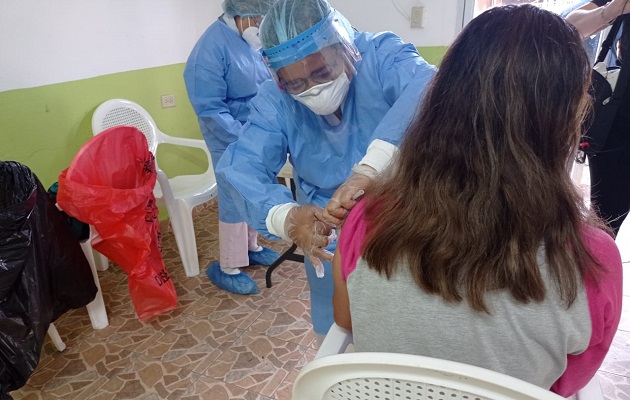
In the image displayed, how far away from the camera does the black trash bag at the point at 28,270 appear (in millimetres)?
1452

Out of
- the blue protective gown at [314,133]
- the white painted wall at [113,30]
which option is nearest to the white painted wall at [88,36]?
the white painted wall at [113,30]

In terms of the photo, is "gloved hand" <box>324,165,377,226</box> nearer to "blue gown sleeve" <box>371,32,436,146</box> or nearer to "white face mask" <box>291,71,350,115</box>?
"blue gown sleeve" <box>371,32,436,146</box>

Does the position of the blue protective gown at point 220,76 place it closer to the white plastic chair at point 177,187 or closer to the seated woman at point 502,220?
the white plastic chair at point 177,187

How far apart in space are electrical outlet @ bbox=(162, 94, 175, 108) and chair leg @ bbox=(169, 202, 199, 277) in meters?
0.85

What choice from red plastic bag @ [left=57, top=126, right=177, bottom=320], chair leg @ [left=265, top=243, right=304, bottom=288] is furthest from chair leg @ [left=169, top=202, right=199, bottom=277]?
chair leg @ [left=265, top=243, right=304, bottom=288]

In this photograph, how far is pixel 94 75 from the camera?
2.31m

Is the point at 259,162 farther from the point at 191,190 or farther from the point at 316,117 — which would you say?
the point at 191,190

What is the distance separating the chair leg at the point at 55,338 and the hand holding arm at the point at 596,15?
2167mm

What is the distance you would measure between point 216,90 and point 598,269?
5.65ft

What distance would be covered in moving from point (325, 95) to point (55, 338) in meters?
1.57

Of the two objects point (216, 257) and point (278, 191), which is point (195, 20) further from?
point (278, 191)

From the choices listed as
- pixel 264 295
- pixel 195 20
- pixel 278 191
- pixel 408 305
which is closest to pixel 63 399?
pixel 264 295

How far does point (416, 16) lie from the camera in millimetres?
2707

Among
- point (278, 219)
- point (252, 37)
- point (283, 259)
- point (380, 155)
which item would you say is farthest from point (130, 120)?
point (380, 155)
